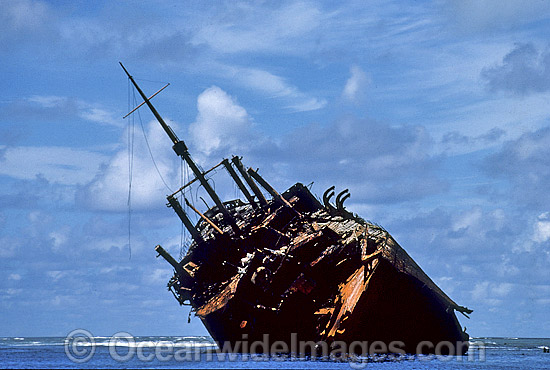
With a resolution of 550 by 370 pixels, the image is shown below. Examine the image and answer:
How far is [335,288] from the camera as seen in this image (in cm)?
3597

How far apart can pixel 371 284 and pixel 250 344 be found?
8459mm

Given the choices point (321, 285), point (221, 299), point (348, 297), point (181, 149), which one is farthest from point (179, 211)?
point (348, 297)

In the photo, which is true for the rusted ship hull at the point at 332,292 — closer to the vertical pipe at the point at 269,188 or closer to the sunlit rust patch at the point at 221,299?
the sunlit rust patch at the point at 221,299

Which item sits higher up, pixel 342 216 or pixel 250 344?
pixel 342 216

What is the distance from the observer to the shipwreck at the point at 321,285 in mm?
34375

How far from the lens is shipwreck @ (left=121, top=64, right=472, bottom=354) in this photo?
113 ft

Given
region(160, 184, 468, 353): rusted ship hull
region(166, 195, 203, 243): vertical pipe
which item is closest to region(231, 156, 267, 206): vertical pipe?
region(160, 184, 468, 353): rusted ship hull

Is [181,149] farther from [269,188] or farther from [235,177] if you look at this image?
[269,188]

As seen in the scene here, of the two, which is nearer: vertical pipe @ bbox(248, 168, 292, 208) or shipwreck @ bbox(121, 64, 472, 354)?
shipwreck @ bbox(121, 64, 472, 354)

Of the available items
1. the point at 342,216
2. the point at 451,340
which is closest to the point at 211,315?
the point at 342,216

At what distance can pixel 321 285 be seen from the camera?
120ft

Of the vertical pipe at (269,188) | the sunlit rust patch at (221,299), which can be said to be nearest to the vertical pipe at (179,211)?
the vertical pipe at (269,188)

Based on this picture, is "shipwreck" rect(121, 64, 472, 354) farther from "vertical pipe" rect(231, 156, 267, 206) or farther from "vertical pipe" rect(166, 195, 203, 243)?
"vertical pipe" rect(166, 195, 203, 243)

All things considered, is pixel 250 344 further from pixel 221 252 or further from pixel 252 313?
pixel 221 252
